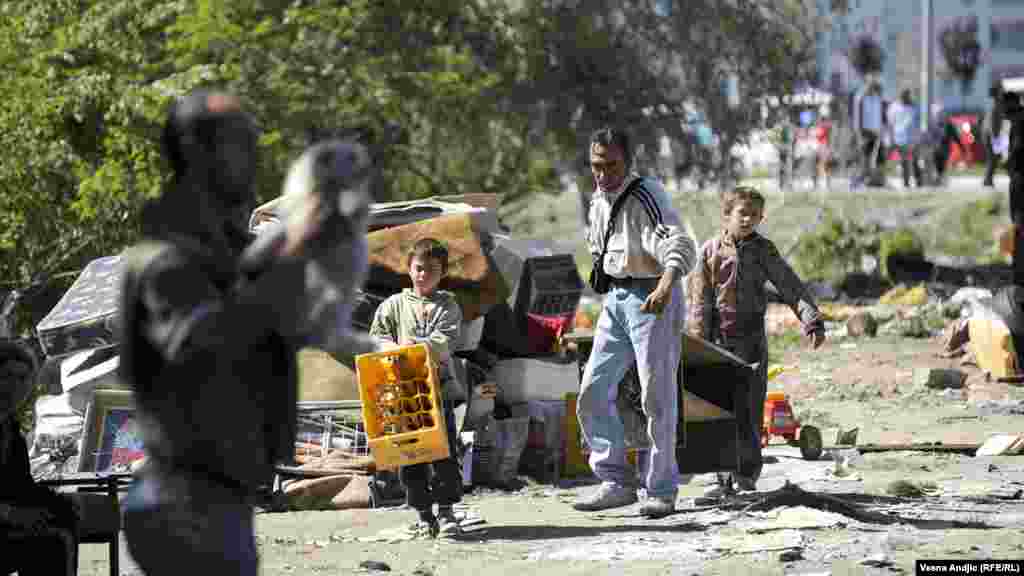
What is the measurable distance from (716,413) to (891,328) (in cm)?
964

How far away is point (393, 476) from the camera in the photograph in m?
9.74

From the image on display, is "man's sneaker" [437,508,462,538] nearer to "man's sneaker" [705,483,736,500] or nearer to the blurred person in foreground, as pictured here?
"man's sneaker" [705,483,736,500]

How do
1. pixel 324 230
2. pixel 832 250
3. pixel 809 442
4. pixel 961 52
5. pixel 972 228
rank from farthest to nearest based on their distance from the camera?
pixel 961 52 < pixel 972 228 < pixel 832 250 < pixel 809 442 < pixel 324 230

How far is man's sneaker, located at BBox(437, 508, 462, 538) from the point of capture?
8.74 metres

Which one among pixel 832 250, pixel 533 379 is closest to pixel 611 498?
pixel 533 379

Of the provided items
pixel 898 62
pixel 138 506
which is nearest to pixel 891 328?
pixel 138 506

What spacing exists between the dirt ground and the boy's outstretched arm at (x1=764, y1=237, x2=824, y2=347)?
839 millimetres

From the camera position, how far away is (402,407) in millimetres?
8672

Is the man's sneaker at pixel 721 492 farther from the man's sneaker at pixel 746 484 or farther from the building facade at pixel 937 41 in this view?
the building facade at pixel 937 41

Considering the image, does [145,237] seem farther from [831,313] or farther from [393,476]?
[831,313]

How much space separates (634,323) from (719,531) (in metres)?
1.07

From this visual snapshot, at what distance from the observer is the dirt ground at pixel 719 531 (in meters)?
7.71

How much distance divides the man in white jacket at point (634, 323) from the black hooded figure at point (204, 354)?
4450 millimetres

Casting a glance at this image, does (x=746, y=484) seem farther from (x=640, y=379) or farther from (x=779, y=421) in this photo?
(x=779, y=421)
